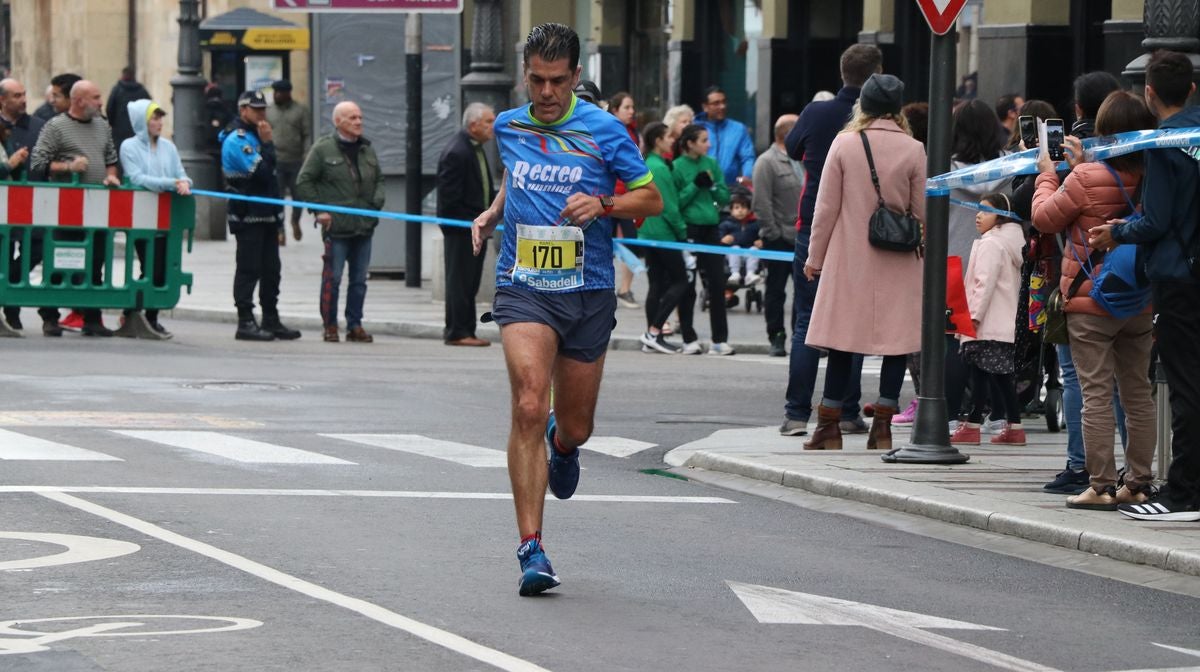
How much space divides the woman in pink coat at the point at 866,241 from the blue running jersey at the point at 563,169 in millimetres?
3684

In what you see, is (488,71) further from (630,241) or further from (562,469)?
(562,469)

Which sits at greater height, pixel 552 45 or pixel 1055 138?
pixel 552 45

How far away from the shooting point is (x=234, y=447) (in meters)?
12.2

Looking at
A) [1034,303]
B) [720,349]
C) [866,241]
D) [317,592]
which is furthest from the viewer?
[720,349]

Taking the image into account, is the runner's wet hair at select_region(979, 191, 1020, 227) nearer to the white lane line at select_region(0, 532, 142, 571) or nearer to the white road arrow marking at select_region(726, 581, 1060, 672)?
the white road arrow marking at select_region(726, 581, 1060, 672)

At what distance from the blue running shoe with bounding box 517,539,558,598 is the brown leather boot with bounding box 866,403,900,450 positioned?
452 cm

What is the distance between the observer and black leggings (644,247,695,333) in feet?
59.3

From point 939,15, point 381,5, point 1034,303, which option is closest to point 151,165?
point 381,5

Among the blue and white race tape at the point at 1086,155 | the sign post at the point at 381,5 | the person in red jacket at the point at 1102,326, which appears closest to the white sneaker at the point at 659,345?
the sign post at the point at 381,5

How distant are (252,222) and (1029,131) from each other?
936 cm

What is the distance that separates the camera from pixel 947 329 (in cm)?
1283

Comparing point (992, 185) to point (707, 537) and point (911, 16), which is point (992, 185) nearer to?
point (707, 537)

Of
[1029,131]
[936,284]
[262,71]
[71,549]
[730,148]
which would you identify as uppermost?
[262,71]

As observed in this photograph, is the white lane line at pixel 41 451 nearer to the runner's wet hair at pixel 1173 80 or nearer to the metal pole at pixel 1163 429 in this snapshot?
the metal pole at pixel 1163 429
